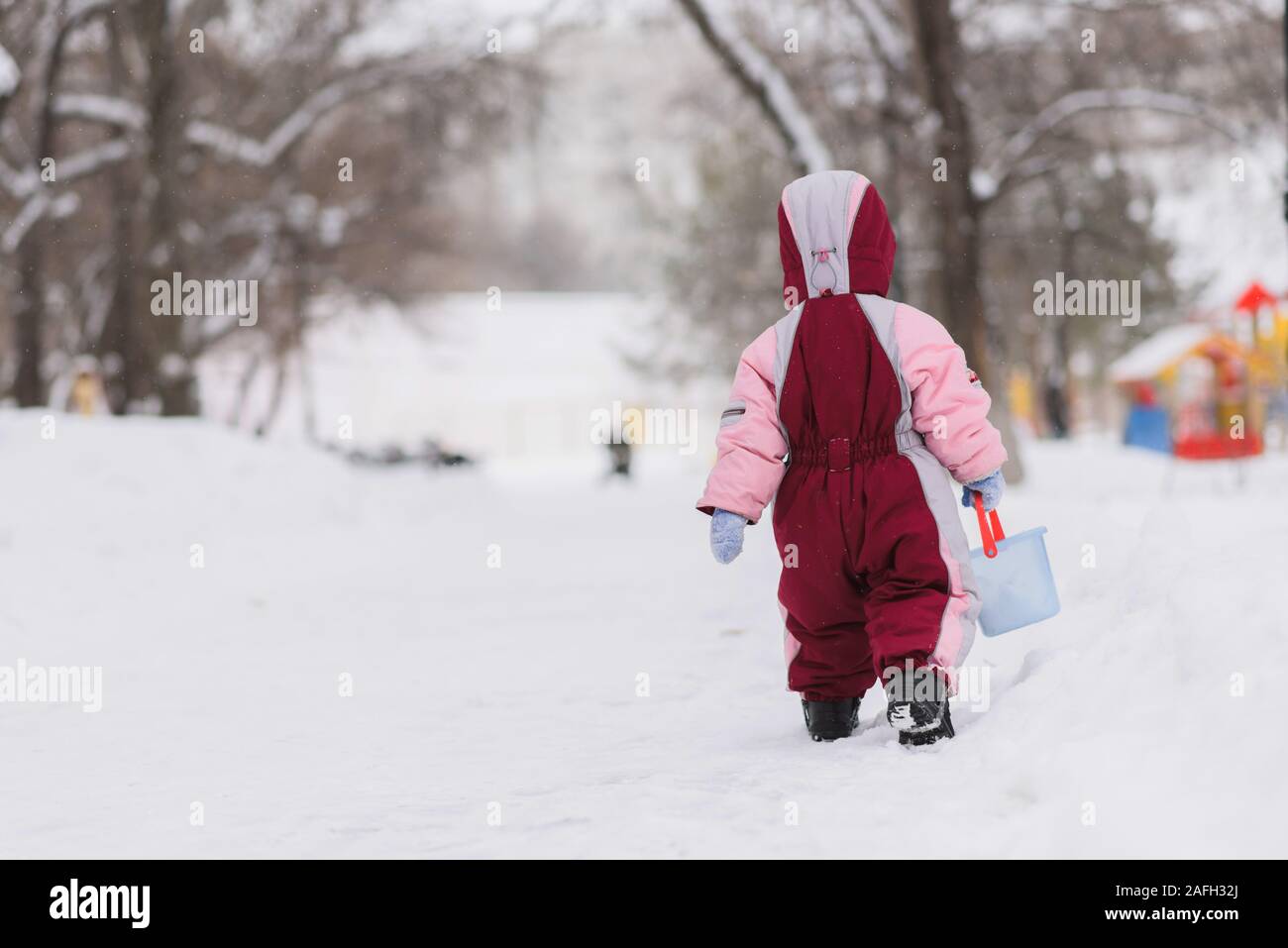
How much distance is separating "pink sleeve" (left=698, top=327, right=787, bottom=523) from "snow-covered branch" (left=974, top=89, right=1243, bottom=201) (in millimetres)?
12464

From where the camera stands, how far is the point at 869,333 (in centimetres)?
423

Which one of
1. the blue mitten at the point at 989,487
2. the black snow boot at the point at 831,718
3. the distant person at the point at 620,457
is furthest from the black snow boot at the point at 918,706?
the distant person at the point at 620,457

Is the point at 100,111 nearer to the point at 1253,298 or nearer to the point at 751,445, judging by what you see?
the point at 1253,298

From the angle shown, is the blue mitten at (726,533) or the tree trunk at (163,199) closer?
the blue mitten at (726,533)

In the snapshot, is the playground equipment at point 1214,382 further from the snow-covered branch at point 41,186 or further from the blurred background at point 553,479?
the snow-covered branch at point 41,186

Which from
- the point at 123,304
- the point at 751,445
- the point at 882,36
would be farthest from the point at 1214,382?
the point at 751,445

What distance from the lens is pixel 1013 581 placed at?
4281mm

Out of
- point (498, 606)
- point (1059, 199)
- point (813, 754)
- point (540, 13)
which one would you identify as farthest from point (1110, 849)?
point (1059, 199)

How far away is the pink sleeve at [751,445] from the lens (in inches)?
166

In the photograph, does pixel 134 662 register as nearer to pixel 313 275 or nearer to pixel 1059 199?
pixel 1059 199

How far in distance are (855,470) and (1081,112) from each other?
46.1ft

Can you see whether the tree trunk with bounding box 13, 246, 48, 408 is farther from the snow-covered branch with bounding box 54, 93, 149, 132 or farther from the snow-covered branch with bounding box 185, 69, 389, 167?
the snow-covered branch with bounding box 185, 69, 389, 167

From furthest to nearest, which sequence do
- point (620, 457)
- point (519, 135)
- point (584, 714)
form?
point (620, 457) → point (519, 135) → point (584, 714)

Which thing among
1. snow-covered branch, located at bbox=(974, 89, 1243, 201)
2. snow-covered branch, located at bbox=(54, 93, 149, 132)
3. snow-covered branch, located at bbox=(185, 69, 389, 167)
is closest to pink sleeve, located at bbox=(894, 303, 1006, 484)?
snow-covered branch, located at bbox=(974, 89, 1243, 201)
